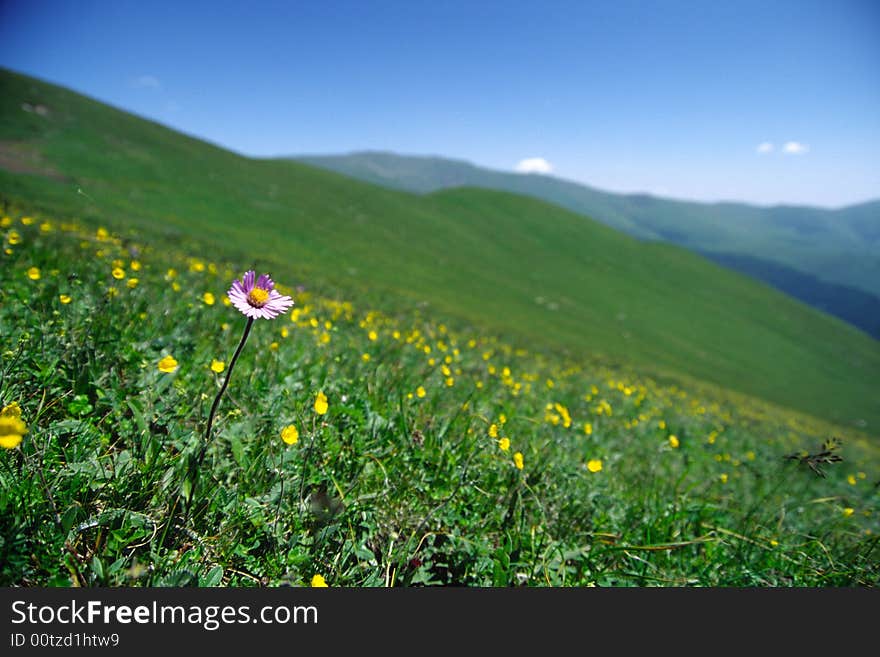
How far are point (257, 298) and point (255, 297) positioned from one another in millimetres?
10

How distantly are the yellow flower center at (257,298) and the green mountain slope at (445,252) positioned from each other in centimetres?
1384

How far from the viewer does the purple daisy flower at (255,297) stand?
1832 millimetres

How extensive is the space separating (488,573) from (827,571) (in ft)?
6.87


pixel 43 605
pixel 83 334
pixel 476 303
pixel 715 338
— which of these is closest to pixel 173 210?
pixel 476 303

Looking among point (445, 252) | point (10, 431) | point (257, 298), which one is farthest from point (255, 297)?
point (445, 252)

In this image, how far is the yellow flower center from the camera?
1905 mm

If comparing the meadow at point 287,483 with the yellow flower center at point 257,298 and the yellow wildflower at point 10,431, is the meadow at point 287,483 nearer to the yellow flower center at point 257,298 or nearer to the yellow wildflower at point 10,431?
the yellow wildflower at point 10,431

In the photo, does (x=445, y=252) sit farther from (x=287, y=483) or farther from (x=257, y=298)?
(x=257, y=298)

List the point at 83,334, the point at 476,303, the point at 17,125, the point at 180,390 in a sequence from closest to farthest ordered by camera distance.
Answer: the point at 180,390 < the point at 83,334 < the point at 476,303 < the point at 17,125

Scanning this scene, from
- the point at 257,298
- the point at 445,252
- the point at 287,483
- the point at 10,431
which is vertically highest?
the point at 445,252

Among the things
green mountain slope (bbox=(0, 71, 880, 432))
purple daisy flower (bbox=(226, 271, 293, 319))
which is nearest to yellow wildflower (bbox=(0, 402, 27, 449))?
purple daisy flower (bbox=(226, 271, 293, 319))

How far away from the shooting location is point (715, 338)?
44.8 m

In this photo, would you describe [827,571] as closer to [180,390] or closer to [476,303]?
[180,390]

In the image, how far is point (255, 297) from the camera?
191cm
